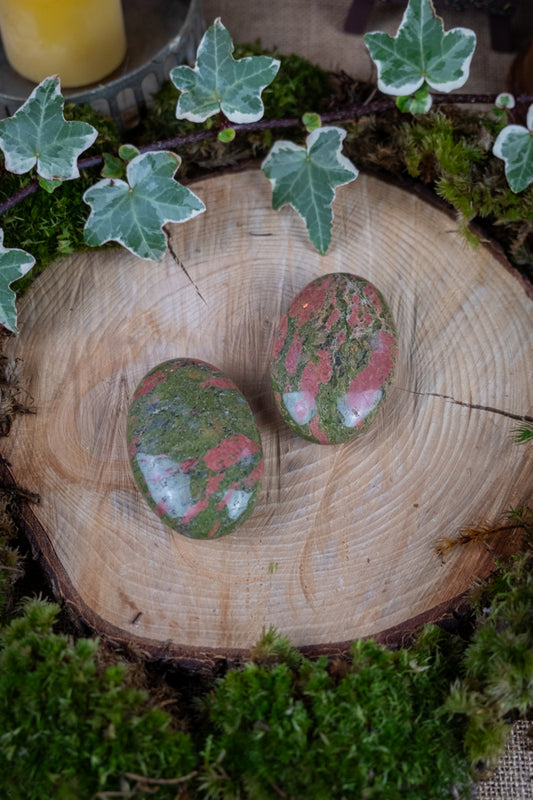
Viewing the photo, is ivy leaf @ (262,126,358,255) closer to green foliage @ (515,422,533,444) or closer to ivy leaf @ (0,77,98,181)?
ivy leaf @ (0,77,98,181)

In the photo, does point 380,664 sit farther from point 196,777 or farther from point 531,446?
point 531,446

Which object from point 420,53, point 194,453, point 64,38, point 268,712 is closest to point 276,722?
point 268,712

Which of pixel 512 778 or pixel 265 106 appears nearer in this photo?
pixel 512 778

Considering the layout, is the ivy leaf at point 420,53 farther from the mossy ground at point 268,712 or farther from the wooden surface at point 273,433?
the mossy ground at point 268,712

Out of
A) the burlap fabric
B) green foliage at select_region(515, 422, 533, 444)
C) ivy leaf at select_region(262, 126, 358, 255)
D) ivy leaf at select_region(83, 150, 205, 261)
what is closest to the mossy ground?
green foliage at select_region(515, 422, 533, 444)

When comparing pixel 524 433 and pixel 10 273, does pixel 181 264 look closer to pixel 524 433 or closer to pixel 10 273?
pixel 10 273

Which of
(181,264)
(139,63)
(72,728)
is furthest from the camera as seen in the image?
(139,63)

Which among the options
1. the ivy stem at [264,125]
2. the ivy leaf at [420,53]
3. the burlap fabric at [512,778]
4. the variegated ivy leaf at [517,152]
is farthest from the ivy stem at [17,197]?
the burlap fabric at [512,778]
